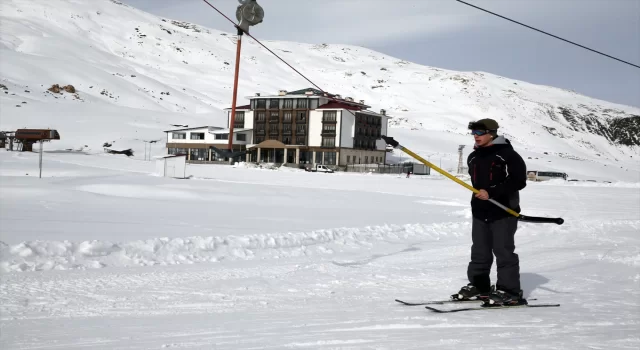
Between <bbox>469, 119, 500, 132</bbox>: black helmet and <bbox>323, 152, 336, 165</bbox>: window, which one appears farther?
<bbox>323, 152, 336, 165</bbox>: window

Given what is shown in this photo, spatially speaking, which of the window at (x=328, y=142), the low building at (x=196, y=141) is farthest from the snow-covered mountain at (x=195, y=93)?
the window at (x=328, y=142)

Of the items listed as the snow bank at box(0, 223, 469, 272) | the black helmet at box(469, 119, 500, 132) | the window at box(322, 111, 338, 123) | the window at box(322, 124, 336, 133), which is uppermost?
the window at box(322, 111, 338, 123)

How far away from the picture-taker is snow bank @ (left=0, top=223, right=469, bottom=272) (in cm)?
774

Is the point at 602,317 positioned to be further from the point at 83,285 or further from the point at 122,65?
the point at 122,65

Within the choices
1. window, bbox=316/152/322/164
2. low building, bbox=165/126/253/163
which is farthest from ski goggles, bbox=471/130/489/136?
low building, bbox=165/126/253/163

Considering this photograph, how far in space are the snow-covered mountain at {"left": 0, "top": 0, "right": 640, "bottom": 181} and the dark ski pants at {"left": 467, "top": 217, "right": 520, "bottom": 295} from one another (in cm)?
6656

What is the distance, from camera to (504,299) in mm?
6133

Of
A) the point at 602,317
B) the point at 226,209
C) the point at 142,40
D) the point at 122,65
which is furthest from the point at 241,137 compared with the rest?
the point at 142,40

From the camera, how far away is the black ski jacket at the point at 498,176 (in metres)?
6.11

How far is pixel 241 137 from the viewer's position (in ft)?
244

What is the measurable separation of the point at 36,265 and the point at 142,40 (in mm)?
179259

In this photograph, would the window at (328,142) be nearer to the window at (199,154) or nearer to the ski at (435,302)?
the window at (199,154)

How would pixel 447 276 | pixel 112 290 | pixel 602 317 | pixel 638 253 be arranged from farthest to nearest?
pixel 638 253
pixel 447 276
pixel 112 290
pixel 602 317

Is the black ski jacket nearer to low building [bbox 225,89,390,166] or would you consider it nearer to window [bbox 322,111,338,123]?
low building [bbox 225,89,390,166]
